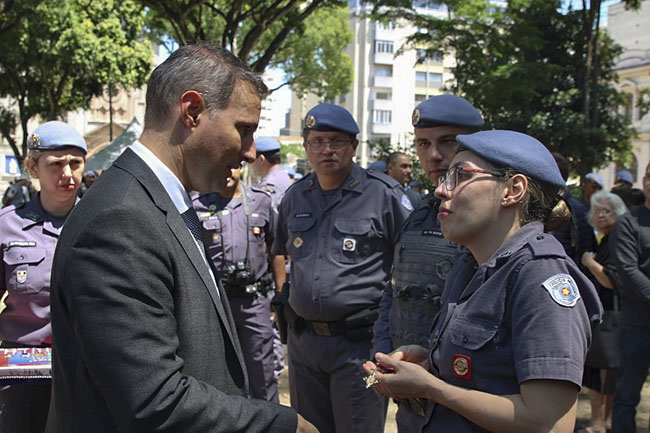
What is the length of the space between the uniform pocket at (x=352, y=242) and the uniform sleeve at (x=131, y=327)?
220 cm

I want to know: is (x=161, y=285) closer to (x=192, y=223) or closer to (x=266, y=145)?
(x=192, y=223)

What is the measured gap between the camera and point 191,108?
1706mm

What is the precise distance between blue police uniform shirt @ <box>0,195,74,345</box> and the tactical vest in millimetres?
1823

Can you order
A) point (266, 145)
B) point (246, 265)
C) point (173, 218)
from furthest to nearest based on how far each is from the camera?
point (266, 145)
point (246, 265)
point (173, 218)

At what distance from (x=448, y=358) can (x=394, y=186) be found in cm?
213

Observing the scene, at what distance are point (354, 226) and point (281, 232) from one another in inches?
37.0

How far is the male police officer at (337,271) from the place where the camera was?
139 inches

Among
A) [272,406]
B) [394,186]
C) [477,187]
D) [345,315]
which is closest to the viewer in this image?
[272,406]

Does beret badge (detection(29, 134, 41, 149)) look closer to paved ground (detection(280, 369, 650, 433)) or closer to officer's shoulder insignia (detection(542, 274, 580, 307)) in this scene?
officer's shoulder insignia (detection(542, 274, 580, 307))

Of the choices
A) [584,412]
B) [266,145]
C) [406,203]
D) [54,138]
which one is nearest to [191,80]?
[54,138]

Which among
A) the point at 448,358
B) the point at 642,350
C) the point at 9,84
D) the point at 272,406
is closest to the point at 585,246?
the point at 642,350

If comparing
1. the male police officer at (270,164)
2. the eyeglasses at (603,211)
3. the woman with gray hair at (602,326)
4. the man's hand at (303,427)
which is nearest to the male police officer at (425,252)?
the man's hand at (303,427)

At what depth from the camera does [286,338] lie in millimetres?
4055

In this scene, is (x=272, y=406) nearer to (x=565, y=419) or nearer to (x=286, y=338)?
(x=565, y=419)
